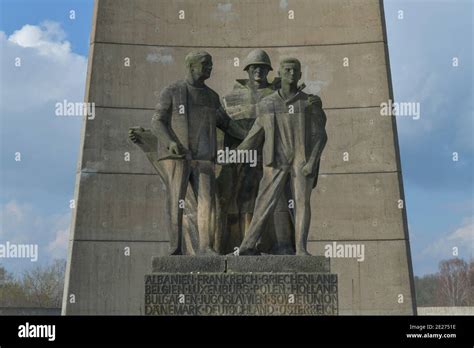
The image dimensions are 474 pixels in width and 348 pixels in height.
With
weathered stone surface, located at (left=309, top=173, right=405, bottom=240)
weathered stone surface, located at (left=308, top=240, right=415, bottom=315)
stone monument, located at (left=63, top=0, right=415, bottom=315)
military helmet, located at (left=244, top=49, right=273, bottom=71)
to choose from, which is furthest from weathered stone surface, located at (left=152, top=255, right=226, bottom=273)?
weathered stone surface, located at (left=309, top=173, right=405, bottom=240)

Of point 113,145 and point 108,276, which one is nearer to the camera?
point 108,276

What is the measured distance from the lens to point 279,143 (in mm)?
12289

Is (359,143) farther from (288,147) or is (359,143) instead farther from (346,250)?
(288,147)

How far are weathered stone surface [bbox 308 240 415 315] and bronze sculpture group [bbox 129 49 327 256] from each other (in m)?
4.49

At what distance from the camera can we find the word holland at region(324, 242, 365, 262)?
16.9 metres

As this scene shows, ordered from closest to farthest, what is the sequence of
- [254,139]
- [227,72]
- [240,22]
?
[254,139]
[227,72]
[240,22]

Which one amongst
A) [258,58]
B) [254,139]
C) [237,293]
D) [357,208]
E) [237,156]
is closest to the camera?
[237,293]

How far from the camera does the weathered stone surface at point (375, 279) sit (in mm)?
16734

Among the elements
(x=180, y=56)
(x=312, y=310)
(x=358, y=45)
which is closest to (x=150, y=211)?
(x=180, y=56)

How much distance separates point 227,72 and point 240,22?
3.13ft

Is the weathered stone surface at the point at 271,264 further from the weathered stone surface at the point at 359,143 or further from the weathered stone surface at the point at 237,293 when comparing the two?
the weathered stone surface at the point at 359,143

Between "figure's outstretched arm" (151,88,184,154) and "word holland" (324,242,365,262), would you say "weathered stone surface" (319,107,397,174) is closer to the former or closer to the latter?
"word holland" (324,242,365,262)
